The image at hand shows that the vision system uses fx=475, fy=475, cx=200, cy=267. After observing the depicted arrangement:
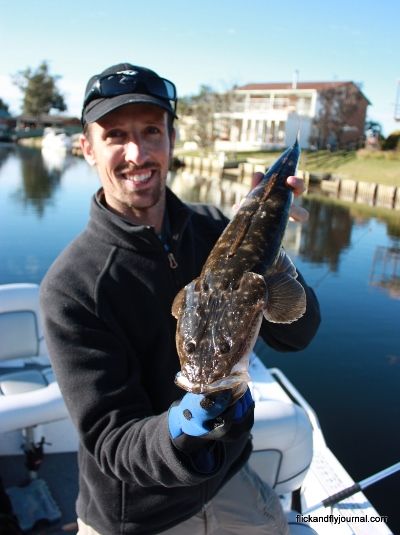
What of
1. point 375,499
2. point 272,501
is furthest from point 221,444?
point 375,499

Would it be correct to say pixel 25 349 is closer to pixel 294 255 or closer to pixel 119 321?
pixel 119 321

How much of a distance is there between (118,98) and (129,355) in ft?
5.27

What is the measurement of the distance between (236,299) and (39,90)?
133m

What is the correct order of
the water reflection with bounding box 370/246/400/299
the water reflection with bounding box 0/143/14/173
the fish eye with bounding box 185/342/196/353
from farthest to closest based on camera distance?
the water reflection with bounding box 0/143/14/173, the water reflection with bounding box 370/246/400/299, the fish eye with bounding box 185/342/196/353

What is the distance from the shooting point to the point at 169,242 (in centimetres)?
321

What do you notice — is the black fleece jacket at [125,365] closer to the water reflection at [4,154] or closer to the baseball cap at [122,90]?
the baseball cap at [122,90]

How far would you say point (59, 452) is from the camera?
A: 573cm

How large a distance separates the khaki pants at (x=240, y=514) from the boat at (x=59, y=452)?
41 cm

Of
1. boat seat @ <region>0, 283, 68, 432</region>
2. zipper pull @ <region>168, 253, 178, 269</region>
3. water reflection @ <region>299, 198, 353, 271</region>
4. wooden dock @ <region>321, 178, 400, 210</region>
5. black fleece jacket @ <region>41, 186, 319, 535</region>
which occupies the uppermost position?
zipper pull @ <region>168, 253, 178, 269</region>

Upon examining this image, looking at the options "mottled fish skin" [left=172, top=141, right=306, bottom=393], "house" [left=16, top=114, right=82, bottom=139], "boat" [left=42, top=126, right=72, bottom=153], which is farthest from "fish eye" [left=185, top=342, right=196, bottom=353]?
"house" [left=16, top=114, right=82, bottom=139]

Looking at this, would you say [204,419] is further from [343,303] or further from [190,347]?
[343,303]

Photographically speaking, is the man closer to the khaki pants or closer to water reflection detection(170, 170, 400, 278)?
the khaki pants

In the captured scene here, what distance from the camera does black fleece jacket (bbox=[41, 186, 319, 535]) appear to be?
2.45m

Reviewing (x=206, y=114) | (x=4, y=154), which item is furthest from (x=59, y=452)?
(x=4, y=154)
